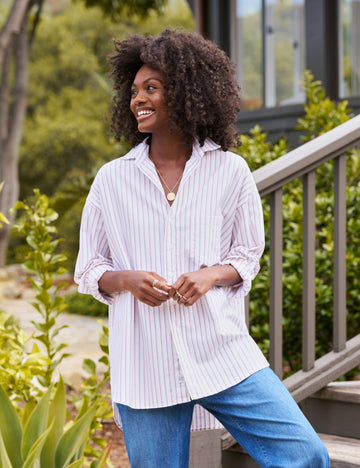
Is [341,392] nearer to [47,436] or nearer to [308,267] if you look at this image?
[308,267]

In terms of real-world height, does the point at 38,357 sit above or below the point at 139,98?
below

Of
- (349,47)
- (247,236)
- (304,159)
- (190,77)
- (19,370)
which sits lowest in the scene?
(19,370)

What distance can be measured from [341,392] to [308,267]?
552 millimetres

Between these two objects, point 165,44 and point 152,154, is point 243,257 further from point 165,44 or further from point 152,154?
point 165,44

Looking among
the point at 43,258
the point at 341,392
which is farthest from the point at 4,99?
the point at 341,392

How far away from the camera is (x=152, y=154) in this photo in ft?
6.91

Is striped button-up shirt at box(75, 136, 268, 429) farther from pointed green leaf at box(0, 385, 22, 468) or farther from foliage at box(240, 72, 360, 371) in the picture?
foliage at box(240, 72, 360, 371)

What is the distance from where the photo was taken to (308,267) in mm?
2795

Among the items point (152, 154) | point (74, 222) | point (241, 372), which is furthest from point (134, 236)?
point (74, 222)

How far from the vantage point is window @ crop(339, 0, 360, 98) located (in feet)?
22.6

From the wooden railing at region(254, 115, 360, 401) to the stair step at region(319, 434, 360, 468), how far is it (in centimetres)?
23

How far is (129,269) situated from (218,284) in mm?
270

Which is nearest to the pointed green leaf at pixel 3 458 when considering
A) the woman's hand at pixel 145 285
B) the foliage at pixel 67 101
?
the woman's hand at pixel 145 285

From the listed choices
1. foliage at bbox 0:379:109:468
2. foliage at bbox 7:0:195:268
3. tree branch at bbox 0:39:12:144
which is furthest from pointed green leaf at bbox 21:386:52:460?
foliage at bbox 7:0:195:268
